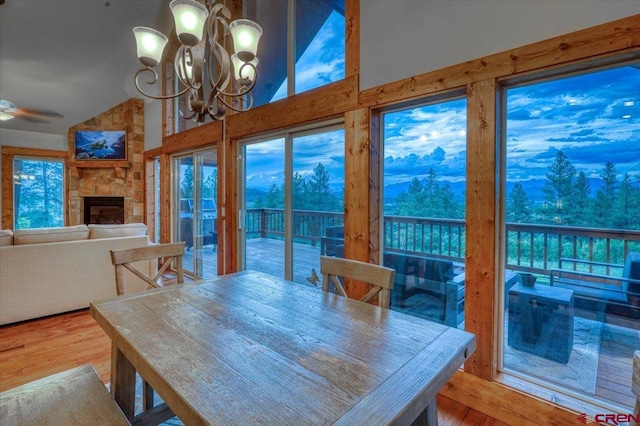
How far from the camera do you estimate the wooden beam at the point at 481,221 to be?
6.40ft

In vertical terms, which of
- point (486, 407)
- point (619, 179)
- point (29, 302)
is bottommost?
point (486, 407)

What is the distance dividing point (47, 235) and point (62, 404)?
116 inches

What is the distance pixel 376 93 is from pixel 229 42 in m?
2.61

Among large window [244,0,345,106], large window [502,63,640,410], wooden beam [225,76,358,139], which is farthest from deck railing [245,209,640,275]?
large window [244,0,345,106]

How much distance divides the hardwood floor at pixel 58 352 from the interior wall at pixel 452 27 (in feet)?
7.36

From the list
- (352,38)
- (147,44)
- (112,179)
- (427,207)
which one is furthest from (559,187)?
(112,179)

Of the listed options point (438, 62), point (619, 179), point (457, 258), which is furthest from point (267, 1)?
point (619, 179)

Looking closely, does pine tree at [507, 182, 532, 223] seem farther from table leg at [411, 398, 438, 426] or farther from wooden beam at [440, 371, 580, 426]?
table leg at [411, 398, 438, 426]

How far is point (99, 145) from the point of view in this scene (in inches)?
248

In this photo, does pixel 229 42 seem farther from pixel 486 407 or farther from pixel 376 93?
pixel 486 407

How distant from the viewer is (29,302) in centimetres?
318

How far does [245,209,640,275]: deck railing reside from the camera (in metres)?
1.78

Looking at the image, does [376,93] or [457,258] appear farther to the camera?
[376,93]

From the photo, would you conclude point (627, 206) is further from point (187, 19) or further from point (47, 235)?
point (47, 235)
